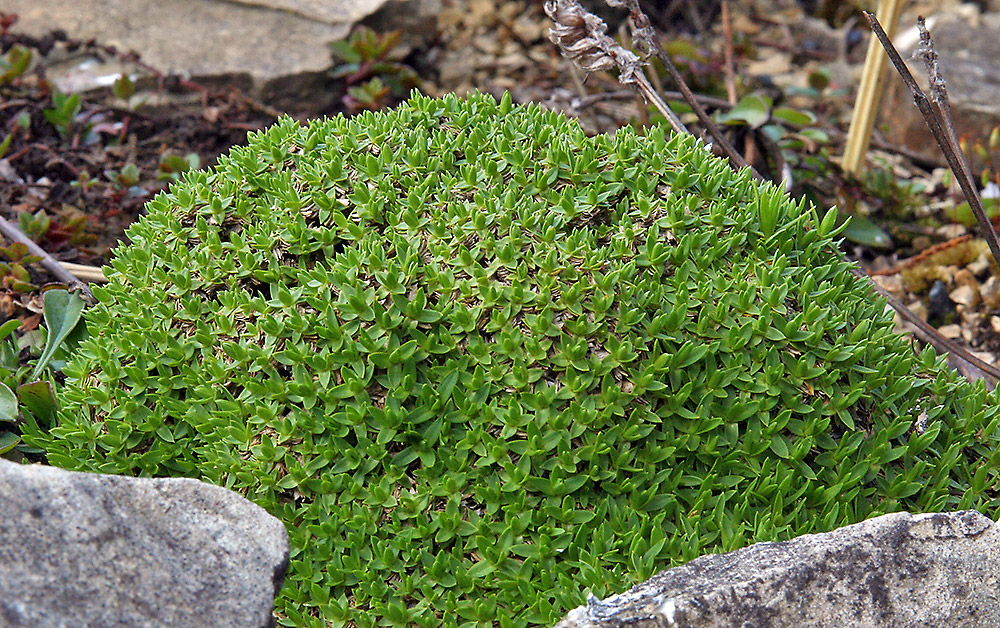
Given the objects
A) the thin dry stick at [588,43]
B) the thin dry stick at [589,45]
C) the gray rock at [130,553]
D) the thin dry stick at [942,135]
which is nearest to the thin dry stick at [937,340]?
the thin dry stick at [588,43]

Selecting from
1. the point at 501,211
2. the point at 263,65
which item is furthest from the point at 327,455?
the point at 263,65

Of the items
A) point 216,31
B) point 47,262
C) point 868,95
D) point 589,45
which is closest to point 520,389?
point 589,45

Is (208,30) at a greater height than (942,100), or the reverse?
(942,100)

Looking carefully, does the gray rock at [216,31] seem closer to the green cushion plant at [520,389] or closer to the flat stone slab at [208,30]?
the flat stone slab at [208,30]

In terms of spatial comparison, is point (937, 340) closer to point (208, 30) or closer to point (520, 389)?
point (520, 389)

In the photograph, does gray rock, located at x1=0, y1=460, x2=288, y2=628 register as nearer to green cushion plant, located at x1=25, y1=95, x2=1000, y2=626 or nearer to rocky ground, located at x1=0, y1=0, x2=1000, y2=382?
green cushion plant, located at x1=25, y1=95, x2=1000, y2=626

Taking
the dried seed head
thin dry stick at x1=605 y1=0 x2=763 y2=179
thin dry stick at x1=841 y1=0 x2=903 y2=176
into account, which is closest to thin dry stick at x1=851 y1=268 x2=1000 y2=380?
thin dry stick at x1=605 y1=0 x2=763 y2=179
